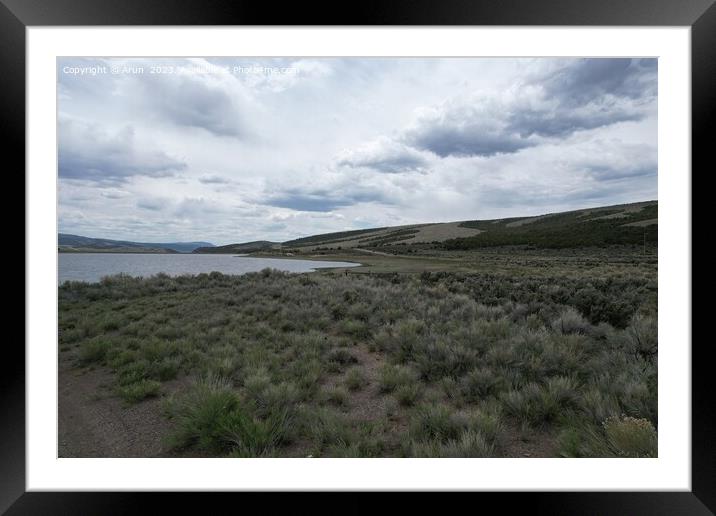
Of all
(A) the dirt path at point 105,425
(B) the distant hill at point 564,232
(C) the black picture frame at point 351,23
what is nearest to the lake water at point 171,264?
(A) the dirt path at point 105,425

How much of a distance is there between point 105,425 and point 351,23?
3.23 meters

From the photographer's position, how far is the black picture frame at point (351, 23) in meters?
1.44

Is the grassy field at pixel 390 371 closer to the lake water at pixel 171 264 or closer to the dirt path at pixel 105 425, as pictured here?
the dirt path at pixel 105 425

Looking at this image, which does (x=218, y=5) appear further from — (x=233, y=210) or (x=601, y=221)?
(x=601, y=221)

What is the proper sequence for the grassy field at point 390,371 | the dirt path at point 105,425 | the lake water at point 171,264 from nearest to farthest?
Result: the grassy field at point 390,371 < the dirt path at point 105,425 < the lake water at point 171,264

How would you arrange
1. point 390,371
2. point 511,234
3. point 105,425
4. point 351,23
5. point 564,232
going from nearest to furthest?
point 351,23
point 105,425
point 390,371
point 564,232
point 511,234

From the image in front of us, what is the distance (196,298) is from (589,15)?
6.70 metres

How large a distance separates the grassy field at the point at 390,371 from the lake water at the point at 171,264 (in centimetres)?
73

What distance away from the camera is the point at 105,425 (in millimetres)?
1989

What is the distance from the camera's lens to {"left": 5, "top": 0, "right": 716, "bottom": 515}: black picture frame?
1.44m

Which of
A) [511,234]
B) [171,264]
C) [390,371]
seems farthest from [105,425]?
[511,234]

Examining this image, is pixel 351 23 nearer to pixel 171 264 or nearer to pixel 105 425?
pixel 105 425

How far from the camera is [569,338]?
281 cm

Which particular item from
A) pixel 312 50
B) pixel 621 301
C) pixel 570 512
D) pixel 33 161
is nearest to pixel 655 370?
pixel 570 512
